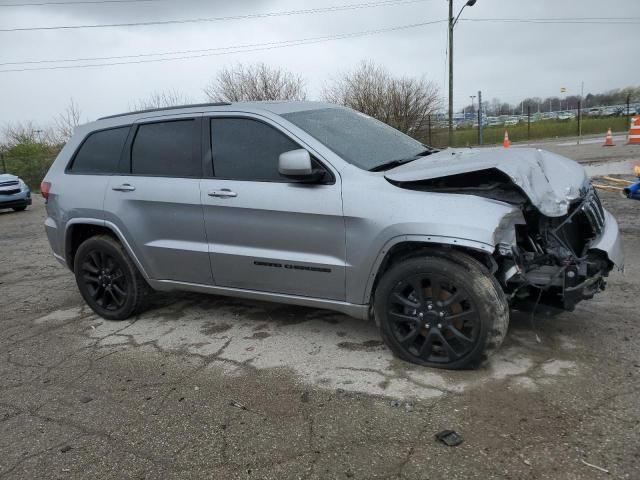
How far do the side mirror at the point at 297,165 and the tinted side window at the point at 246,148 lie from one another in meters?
0.27

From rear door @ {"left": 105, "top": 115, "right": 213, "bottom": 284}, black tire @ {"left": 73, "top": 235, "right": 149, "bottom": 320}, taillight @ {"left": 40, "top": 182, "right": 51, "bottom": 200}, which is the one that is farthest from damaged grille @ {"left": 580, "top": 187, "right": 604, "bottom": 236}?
taillight @ {"left": 40, "top": 182, "right": 51, "bottom": 200}

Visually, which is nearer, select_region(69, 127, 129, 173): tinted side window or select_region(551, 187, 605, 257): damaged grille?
select_region(551, 187, 605, 257): damaged grille

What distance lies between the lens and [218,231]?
4.15 metres

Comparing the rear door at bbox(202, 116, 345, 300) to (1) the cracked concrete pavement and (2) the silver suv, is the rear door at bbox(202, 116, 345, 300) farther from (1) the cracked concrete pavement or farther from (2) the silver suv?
(1) the cracked concrete pavement

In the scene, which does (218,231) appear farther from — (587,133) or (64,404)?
(587,133)

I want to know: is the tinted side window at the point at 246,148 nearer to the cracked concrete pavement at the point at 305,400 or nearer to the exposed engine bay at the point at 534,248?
the exposed engine bay at the point at 534,248

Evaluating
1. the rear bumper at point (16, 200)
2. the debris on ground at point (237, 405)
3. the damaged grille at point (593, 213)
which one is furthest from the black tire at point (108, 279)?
the rear bumper at point (16, 200)

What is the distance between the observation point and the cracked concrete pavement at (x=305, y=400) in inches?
105

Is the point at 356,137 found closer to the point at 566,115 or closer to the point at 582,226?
the point at 582,226

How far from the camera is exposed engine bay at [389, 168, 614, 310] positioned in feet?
10.9

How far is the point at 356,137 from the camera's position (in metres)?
4.19

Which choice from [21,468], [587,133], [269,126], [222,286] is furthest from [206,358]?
[587,133]

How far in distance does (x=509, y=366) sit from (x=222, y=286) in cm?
217

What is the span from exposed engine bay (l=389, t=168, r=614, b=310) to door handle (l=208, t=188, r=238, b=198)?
1267mm
